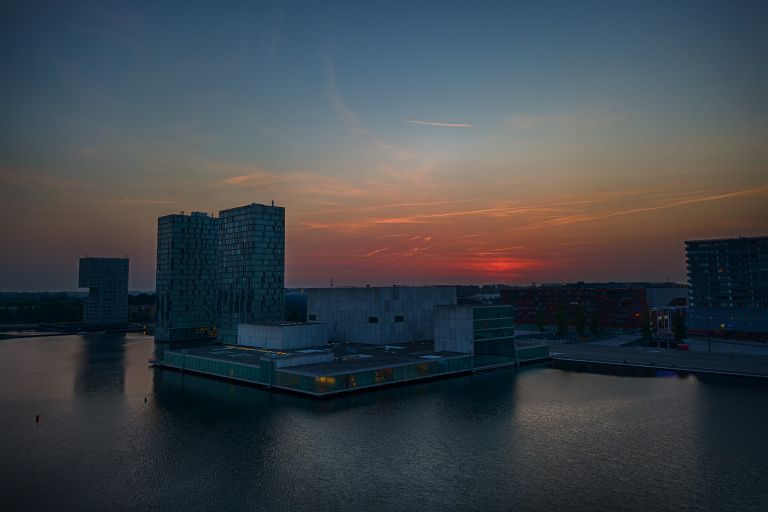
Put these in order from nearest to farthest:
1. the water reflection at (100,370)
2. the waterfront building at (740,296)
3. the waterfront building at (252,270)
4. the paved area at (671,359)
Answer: the water reflection at (100,370) → the paved area at (671,359) → the waterfront building at (740,296) → the waterfront building at (252,270)

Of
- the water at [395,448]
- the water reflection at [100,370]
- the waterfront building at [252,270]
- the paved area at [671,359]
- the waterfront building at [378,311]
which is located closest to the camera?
the water at [395,448]

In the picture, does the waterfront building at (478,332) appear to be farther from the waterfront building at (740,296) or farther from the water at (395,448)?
the waterfront building at (740,296)

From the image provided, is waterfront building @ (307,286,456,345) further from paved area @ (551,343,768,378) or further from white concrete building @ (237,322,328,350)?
paved area @ (551,343,768,378)

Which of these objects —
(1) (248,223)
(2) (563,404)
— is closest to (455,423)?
(2) (563,404)

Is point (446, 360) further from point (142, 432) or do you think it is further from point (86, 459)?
point (86, 459)

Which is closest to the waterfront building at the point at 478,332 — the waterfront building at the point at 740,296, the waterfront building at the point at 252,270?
the waterfront building at the point at 252,270

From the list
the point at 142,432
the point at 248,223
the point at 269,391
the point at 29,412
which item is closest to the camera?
the point at 142,432
